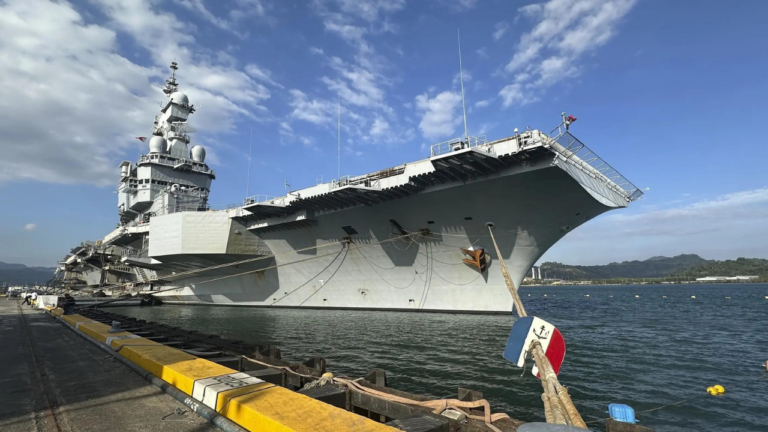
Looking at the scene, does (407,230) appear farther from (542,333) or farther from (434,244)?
(542,333)

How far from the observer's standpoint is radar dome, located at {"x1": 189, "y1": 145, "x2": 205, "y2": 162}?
1420 inches

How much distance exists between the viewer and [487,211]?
558 inches

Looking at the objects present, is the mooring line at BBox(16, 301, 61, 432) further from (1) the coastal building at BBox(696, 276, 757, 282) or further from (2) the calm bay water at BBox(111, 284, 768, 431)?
(1) the coastal building at BBox(696, 276, 757, 282)

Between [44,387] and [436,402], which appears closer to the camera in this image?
[436,402]

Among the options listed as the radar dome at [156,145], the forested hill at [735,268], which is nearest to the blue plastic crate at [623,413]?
the radar dome at [156,145]

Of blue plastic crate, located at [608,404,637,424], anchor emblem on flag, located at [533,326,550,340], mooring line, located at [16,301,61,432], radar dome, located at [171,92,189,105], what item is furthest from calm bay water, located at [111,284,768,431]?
radar dome, located at [171,92,189,105]

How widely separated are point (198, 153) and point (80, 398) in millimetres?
35923

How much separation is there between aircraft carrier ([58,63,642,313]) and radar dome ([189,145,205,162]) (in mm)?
13503

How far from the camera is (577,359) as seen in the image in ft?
31.4

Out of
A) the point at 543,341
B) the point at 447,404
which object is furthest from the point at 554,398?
the point at 447,404

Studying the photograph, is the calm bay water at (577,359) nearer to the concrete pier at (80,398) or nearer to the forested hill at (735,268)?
the concrete pier at (80,398)

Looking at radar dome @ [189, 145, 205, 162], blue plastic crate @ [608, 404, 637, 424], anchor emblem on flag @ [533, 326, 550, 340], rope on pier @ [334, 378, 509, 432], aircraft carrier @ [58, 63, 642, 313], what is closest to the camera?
rope on pier @ [334, 378, 509, 432]

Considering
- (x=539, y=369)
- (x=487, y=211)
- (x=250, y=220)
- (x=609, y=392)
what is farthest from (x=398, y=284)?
(x=539, y=369)

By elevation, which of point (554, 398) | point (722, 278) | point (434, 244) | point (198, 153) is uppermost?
point (198, 153)
